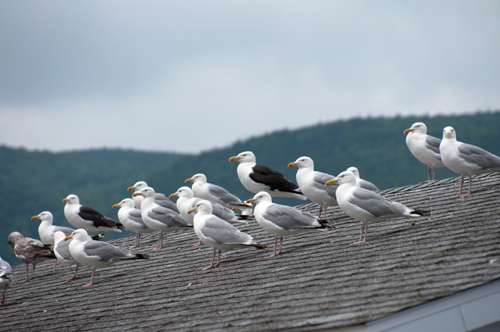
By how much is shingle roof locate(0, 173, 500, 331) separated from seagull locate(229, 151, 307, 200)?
101cm

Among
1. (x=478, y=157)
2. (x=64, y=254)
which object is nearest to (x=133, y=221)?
(x=64, y=254)

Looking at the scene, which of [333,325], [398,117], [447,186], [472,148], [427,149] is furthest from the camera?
[398,117]

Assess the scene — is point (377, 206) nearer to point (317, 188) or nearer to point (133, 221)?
point (317, 188)

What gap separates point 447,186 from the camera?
9664 mm

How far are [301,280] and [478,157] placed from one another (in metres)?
3.94

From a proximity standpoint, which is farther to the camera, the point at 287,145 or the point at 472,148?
the point at 287,145

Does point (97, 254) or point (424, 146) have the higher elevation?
point (424, 146)

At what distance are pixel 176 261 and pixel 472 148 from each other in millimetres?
5136

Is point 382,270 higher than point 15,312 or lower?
higher

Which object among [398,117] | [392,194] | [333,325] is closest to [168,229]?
[392,194]

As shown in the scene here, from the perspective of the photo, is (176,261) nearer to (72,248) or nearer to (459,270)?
(72,248)

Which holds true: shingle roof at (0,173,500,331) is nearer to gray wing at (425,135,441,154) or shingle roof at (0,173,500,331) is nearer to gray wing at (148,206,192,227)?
gray wing at (148,206,192,227)

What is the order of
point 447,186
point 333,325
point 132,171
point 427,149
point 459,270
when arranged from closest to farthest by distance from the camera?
point 333,325 < point 459,270 < point 447,186 < point 427,149 < point 132,171

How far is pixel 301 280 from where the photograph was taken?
6004mm
